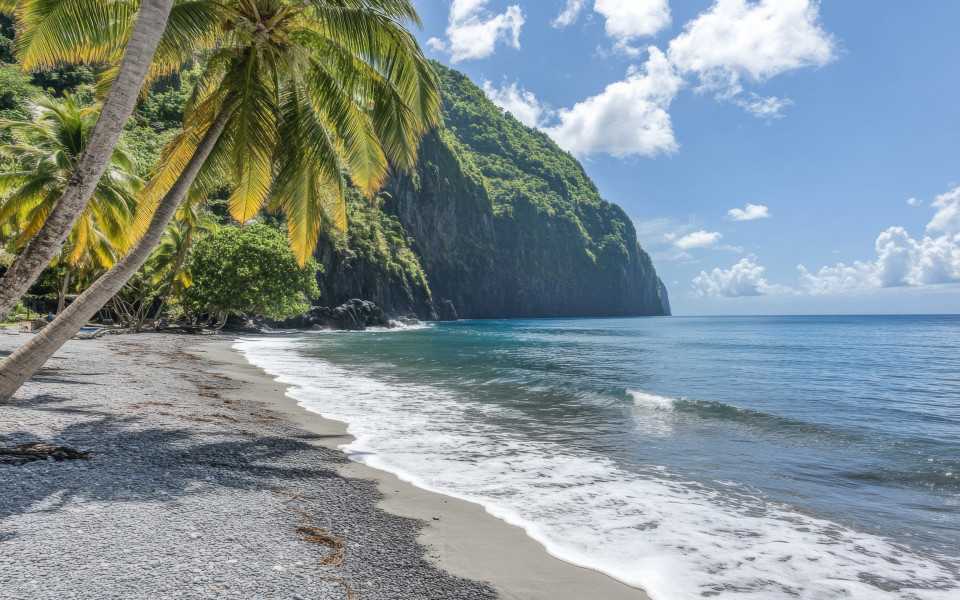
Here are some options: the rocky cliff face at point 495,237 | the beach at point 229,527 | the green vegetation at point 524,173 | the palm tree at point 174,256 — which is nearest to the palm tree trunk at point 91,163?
the beach at point 229,527

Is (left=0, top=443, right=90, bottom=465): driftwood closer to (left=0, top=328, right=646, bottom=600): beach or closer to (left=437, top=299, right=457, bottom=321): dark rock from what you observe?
(left=0, top=328, right=646, bottom=600): beach

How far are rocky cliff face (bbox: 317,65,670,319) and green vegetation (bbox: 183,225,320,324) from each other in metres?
26.8

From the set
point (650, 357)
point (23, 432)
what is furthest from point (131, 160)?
point (650, 357)

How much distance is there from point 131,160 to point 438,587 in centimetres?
1773

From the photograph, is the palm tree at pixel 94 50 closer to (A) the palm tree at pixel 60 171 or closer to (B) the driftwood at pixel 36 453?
(B) the driftwood at pixel 36 453

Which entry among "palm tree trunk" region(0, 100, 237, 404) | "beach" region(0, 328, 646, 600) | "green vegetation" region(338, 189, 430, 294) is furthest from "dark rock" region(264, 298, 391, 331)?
"beach" region(0, 328, 646, 600)

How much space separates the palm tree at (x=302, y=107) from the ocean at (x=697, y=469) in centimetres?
484

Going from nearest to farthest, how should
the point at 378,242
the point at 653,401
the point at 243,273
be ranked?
the point at 653,401 → the point at 243,273 → the point at 378,242

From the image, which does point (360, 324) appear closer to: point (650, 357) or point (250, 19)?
point (650, 357)

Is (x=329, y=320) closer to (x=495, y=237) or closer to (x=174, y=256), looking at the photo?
(x=174, y=256)

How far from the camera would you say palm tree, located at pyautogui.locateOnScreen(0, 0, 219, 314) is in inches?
229

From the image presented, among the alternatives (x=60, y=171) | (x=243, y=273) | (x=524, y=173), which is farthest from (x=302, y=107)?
(x=524, y=173)

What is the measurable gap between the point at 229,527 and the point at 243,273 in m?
35.6

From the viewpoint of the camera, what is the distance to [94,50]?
870cm
